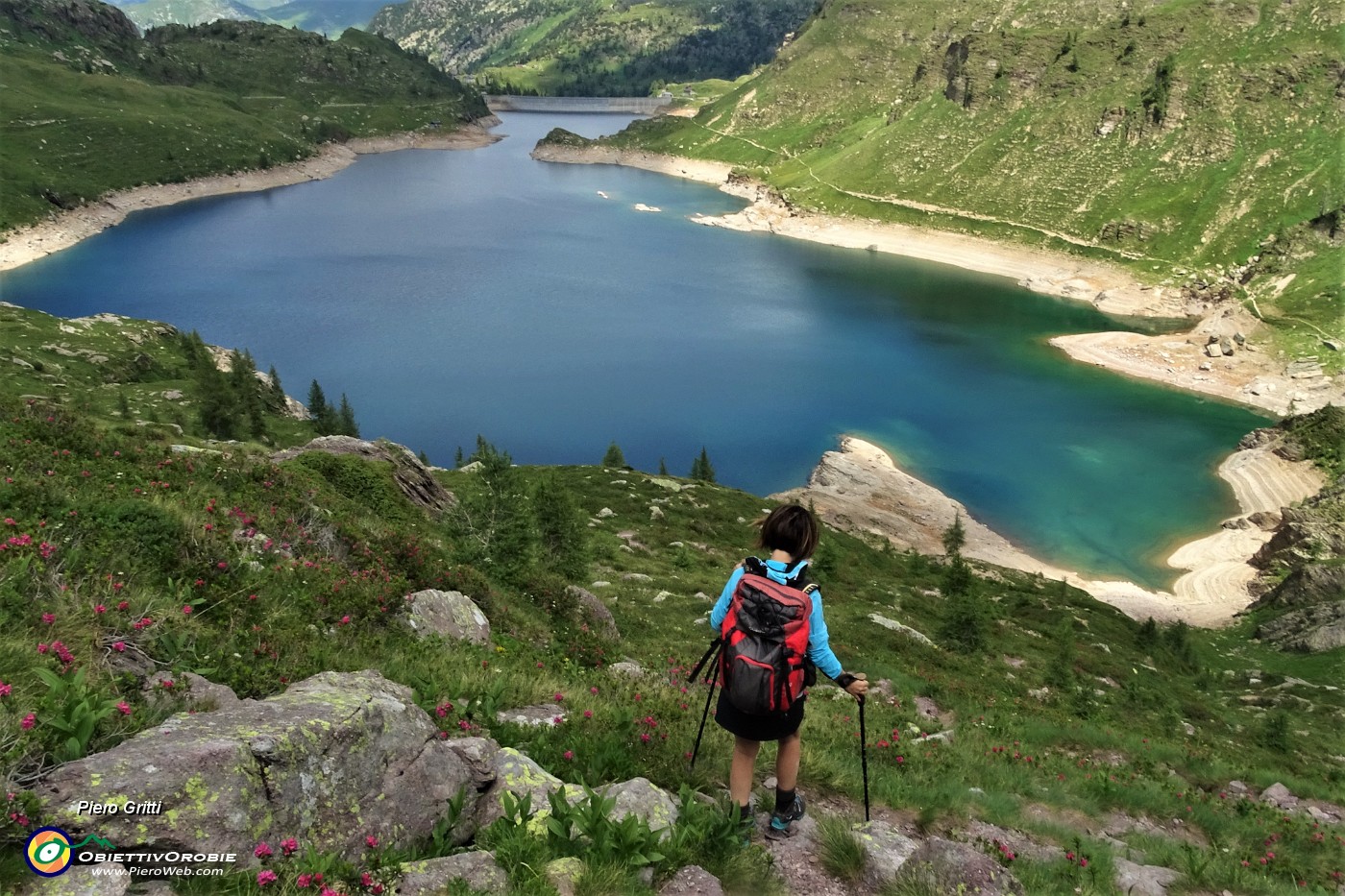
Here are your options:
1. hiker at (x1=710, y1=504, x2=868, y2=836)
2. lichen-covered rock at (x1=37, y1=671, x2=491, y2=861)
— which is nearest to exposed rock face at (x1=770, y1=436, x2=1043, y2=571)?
hiker at (x1=710, y1=504, x2=868, y2=836)

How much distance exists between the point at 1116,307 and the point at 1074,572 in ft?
286

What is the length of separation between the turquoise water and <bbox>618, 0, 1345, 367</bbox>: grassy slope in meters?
26.4

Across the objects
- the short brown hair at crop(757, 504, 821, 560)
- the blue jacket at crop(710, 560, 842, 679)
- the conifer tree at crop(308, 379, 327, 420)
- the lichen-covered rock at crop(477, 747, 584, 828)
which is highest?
the short brown hair at crop(757, 504, 821, 560)

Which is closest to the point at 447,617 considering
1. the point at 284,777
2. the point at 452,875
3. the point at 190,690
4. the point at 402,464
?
the point at 190,690

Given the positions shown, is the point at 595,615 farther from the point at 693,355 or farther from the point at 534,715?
the point at 693,355

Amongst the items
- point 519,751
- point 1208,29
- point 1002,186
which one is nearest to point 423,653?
point 519,751

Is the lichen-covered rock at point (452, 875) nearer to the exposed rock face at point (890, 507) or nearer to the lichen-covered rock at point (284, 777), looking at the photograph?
the lichen-covered rock at point (284, 777)

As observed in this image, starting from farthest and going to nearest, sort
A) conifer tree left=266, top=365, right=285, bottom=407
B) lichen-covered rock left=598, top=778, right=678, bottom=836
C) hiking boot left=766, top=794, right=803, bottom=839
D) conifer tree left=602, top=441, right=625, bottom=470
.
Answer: conifer tree left=266, top=365, right=285, bottom=407, conifer tree left=602, top=441, right=625, bottom=470, hiking boot left=766, top=794, right=803, bottom=839, lichen-covered rock left=598, top=778, right=678, bottom=836

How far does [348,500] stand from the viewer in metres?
16.6

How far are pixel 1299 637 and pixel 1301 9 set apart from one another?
18403 centimetres

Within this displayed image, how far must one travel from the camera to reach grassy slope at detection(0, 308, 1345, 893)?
6.55m

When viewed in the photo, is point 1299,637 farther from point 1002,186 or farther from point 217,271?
point 1002,186

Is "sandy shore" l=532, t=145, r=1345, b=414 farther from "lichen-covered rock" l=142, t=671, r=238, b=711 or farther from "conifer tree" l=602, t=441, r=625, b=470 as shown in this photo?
"lichen-covered rock" l=142, t=671, r=238, b=711

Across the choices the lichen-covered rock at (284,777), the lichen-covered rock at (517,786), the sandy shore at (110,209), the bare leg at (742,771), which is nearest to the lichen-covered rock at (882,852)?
the bare leg at (742,771)
